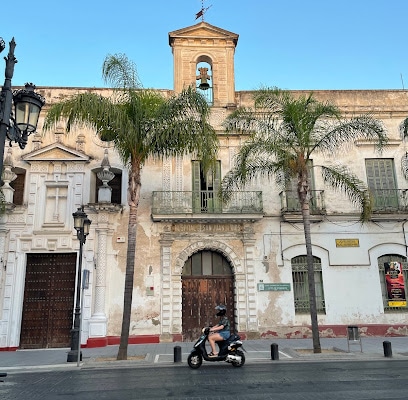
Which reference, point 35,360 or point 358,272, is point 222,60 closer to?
point 358,272

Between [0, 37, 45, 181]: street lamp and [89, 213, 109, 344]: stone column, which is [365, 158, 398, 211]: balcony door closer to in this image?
[89, 213, 109, 344]: stone column

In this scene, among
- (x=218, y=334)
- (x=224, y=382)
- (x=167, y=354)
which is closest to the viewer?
(x=224, y=382)

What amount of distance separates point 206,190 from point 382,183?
766 centimetres

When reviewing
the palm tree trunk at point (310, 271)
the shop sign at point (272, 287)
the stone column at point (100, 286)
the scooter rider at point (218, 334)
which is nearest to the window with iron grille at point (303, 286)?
the shop sign at point (272, 287)

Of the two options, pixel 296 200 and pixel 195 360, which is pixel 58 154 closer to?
pixel 296 200

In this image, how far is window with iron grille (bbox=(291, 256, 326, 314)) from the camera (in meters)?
15.7

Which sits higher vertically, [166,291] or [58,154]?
[58,154]

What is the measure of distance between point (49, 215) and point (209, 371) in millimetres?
9772

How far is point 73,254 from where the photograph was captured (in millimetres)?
15414

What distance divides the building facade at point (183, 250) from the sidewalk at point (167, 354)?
994 mm

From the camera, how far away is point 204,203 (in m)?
16.2

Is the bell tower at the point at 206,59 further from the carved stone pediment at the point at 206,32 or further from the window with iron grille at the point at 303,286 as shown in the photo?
the window with iron grille at the point at 303,286

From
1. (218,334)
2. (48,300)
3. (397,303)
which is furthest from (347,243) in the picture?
(48,300)

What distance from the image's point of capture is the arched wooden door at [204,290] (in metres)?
15.3
